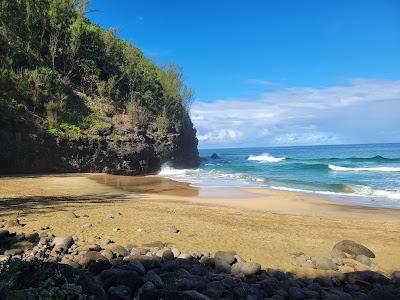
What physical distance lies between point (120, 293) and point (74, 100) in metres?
26.1

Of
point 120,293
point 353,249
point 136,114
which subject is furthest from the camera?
point 136,114

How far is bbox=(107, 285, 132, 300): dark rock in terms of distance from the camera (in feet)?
15.7

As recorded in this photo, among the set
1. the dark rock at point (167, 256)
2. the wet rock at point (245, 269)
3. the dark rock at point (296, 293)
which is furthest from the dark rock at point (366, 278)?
the dark rock at point (167, 256)

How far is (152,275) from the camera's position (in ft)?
18.6

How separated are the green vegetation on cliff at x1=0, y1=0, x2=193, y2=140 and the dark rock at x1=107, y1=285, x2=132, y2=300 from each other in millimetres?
21054

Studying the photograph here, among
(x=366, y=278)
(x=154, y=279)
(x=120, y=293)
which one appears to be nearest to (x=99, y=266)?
(x=154, y=279)

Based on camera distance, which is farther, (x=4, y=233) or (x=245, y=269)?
(x=4, y=233)

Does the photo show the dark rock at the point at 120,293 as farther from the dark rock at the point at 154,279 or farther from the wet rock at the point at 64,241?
the wet rock at the point at 64,241

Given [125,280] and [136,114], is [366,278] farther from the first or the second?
[136,114]

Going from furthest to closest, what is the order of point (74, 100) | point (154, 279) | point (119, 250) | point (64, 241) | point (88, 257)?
point (74, 100), point (64, 241), point (119, 250), point (88, 257), point (154, 279)

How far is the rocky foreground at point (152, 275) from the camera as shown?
14.3 feet

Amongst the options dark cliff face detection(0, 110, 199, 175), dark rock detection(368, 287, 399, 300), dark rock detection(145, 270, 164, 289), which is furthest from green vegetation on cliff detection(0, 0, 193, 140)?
dark rock detection(368, 287, 399, 300)

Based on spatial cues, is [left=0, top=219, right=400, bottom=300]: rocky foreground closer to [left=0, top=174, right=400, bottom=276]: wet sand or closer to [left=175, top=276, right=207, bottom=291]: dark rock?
[left=175, top=276, right=207, bottom=291]: dark rock

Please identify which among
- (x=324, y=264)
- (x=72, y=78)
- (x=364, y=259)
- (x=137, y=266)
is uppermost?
(x=72, y=78)
